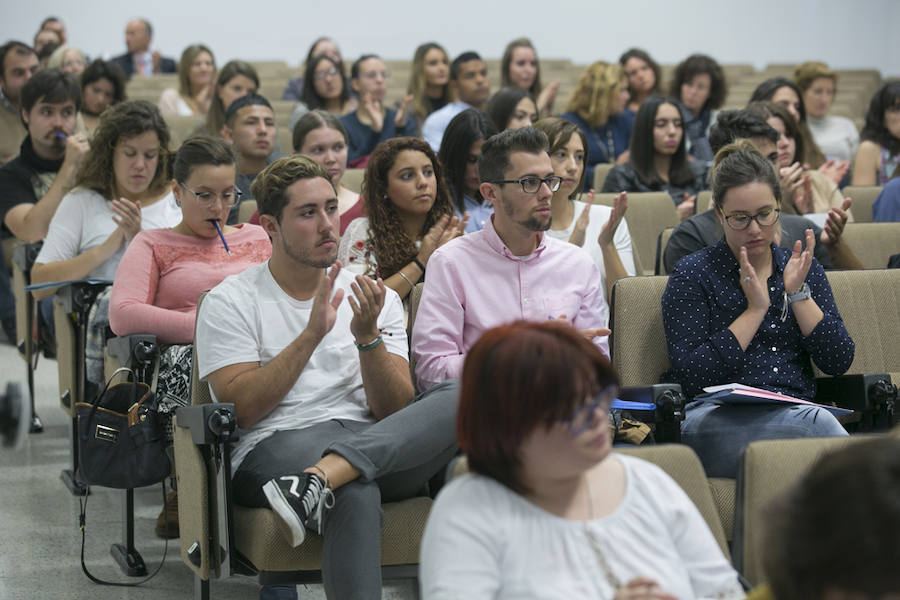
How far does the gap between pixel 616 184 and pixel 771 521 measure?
354 cm

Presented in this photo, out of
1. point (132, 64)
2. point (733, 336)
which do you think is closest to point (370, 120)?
point (733, 336)

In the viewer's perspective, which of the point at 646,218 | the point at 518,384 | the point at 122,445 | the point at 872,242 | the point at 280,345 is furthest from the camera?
the point at 646,218

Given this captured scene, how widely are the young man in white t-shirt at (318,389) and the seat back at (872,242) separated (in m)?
1.77

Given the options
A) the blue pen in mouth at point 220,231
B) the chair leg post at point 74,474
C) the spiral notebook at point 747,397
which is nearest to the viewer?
the spiral notebook at point 747,397

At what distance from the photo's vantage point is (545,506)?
4.50 feet

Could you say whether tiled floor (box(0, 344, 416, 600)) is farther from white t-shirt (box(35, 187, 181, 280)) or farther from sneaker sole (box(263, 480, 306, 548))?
white t-shirt (box(35, 187, 181, 280))

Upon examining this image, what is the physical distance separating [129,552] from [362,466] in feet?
3.37

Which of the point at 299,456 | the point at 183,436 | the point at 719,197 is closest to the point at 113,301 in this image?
the point at 183,436

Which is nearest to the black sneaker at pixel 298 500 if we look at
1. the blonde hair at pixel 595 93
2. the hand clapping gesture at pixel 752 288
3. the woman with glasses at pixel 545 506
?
the woman with glasses at pixel 545 506

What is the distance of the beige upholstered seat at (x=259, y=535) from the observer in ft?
6.77

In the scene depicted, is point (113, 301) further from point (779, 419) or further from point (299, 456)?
point (779, 419)

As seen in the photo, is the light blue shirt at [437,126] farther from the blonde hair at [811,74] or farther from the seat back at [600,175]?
the blonde hair at [811,74]

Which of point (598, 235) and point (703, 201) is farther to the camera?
point (703, 201)

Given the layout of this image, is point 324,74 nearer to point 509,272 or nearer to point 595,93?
point 595,93
